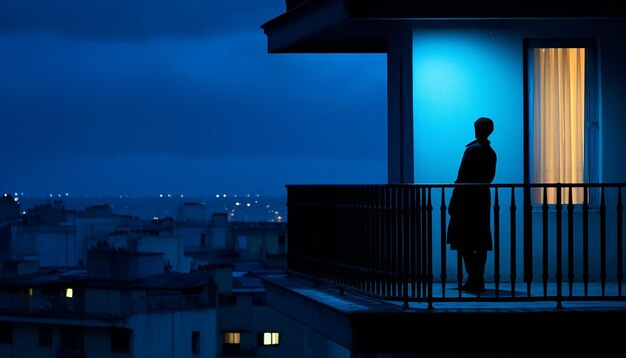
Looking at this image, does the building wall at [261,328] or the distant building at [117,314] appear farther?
the building wall at [261,328]

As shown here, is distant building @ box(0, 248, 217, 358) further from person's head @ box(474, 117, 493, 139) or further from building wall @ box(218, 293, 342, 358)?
person's head @ box(474, 117, 493, 139)

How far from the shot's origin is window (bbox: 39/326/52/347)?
54.8 meters

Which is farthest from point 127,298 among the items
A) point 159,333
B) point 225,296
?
point 225,296

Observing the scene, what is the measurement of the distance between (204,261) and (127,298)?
3251 centimetres

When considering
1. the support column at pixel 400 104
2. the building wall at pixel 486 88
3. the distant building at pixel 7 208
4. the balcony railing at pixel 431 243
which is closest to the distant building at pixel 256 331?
the balcony railing at pixel 431 243

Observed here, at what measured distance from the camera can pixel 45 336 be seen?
5494 cm

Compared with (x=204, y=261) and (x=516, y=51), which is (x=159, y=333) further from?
(x=516, y=51)

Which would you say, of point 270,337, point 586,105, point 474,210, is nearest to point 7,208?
point 270,337

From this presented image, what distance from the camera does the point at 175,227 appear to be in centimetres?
10281

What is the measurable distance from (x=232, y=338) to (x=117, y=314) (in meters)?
11.0

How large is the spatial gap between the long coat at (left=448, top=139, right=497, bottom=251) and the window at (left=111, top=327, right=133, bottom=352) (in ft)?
131

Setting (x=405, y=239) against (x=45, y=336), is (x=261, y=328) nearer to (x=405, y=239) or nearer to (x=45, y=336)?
(x=45, y=336)

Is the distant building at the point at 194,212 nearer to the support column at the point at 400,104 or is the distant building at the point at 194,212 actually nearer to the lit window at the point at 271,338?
the lit window at the point at 271,338

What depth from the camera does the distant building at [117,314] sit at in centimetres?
5241
